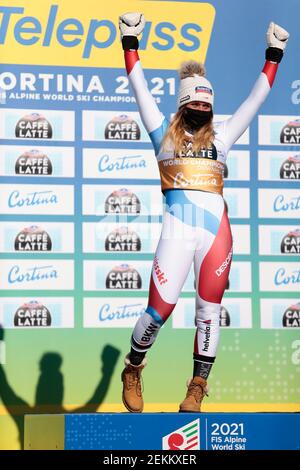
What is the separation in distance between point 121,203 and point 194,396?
3.74ft

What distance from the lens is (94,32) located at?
4.79 meters

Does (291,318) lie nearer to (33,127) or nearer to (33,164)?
(33,164)

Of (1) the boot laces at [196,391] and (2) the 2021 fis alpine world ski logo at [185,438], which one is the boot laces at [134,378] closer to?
(1) the boot laces at [196,391]

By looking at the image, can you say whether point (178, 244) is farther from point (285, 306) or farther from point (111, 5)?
point (111, 5)

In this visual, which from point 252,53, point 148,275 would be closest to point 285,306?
point 148,275

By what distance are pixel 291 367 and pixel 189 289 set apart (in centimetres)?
70

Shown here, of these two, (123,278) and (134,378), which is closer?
(134,378)

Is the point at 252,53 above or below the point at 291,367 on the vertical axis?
above

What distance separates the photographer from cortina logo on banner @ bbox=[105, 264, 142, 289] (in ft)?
15.6

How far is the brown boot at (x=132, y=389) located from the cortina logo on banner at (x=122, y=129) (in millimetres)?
1222

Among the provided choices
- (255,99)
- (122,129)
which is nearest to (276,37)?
(255,99)

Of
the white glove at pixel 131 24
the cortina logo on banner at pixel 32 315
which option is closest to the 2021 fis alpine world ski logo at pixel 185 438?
the cortina logo on banner at pixel 32 315

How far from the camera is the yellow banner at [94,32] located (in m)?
4.71

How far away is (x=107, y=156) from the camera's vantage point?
15.6 feet
